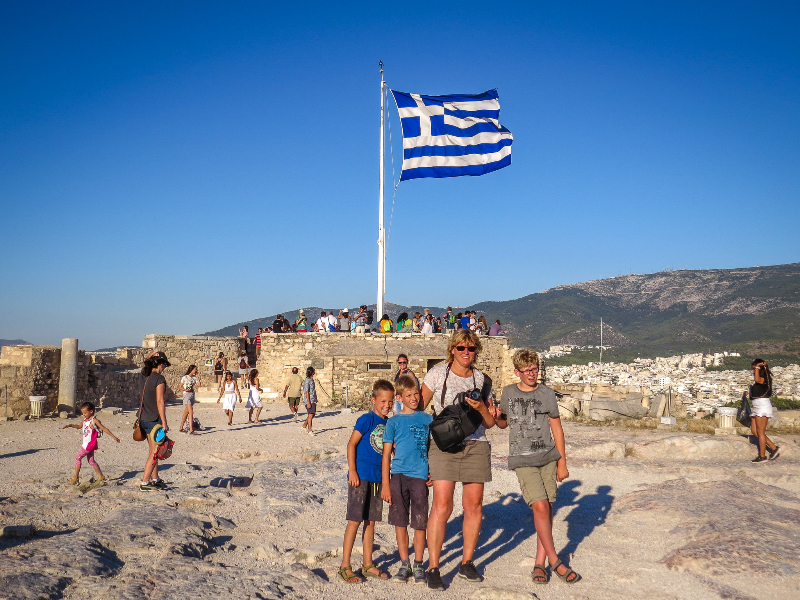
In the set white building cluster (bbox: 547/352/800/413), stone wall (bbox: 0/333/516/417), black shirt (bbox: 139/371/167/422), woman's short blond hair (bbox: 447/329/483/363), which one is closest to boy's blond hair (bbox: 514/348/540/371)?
woman's short blond hair (bbox: 447/329/483/363)

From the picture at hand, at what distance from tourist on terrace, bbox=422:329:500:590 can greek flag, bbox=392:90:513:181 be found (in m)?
12.2

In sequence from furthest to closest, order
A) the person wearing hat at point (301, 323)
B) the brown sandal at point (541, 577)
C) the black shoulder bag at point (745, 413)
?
the person wearing hat at point (301, 323) < the black shoulder bag at point (745, 413) < the brown sandal at point (541, 577)

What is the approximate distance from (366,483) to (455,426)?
0.90 metres

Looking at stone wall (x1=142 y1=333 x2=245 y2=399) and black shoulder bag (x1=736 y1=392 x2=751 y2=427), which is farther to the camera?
stone wall (x1=142 y1=333 x2=245 y2=399)

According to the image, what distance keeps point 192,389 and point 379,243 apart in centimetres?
722

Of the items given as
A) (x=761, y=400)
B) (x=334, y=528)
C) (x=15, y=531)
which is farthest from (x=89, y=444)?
(x=761, y=400)

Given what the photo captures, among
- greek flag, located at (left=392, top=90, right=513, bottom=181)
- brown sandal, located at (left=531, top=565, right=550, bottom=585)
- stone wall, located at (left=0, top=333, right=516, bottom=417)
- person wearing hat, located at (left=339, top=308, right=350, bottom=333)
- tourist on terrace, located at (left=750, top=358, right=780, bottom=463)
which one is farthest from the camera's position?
person wearing hat, located at (left=339, top=308, right=350, bottom=333)

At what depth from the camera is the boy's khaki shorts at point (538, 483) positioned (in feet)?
15.8

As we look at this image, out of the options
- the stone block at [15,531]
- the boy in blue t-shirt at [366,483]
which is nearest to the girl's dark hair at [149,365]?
the stone block at [15,531]

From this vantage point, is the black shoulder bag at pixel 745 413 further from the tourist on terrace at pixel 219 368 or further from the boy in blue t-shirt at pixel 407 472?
the tourist on terrace at pixel 219 368

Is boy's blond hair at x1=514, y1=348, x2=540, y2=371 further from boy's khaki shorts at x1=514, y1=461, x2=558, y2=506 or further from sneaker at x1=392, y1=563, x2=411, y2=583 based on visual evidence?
sneaker at x1=392, y1=563, x2=411, y2=583

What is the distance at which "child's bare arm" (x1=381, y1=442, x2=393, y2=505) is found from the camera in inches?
181

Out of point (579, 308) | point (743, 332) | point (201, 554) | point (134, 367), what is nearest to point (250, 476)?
point (201, 554)

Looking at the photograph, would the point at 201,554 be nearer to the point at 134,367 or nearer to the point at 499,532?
the point at 499,532
